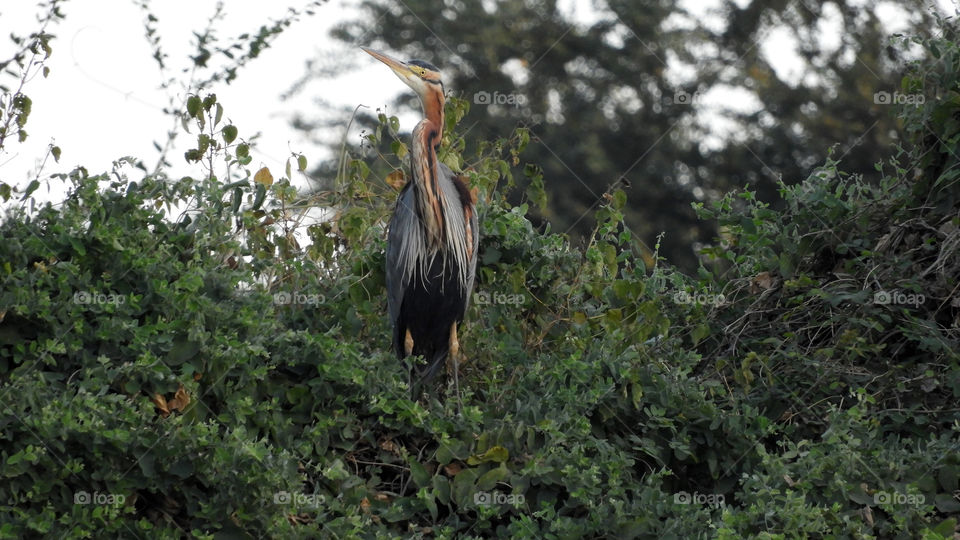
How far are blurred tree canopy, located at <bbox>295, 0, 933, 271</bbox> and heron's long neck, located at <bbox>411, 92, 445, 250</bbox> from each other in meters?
7.49

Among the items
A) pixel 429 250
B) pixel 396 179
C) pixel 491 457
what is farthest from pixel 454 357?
pixel 396 179

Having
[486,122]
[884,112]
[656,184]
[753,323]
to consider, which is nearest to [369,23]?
[486,122]

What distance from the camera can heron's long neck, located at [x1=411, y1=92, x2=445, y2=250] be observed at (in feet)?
15.7

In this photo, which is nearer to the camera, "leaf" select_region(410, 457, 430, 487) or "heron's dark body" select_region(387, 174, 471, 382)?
"leaf" select_region(410, 457, 430, 487)

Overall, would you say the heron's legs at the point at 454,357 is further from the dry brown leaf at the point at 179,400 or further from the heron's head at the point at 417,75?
the dry brown leaf at the point at 179,400

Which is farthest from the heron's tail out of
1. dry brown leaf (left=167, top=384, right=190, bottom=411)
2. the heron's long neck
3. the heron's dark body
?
dry brown leaf (left=167, top=384, right=190, bottom=411)

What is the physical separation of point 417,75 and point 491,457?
171 centimetres

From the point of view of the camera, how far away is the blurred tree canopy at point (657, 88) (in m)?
13.1

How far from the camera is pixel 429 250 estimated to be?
4.88 m

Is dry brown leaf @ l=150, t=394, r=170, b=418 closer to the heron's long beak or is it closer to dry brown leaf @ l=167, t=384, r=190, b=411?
dry brown leaf @ l=167, t=384, r=190, b=411

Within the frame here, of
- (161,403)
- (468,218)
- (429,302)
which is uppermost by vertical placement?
(468,218)

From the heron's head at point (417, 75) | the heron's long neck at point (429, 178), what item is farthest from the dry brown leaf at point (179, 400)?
the heron's head at point (417, 75)

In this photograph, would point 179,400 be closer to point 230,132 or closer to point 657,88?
point 230,132

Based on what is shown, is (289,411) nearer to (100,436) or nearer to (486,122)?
(100,436)
